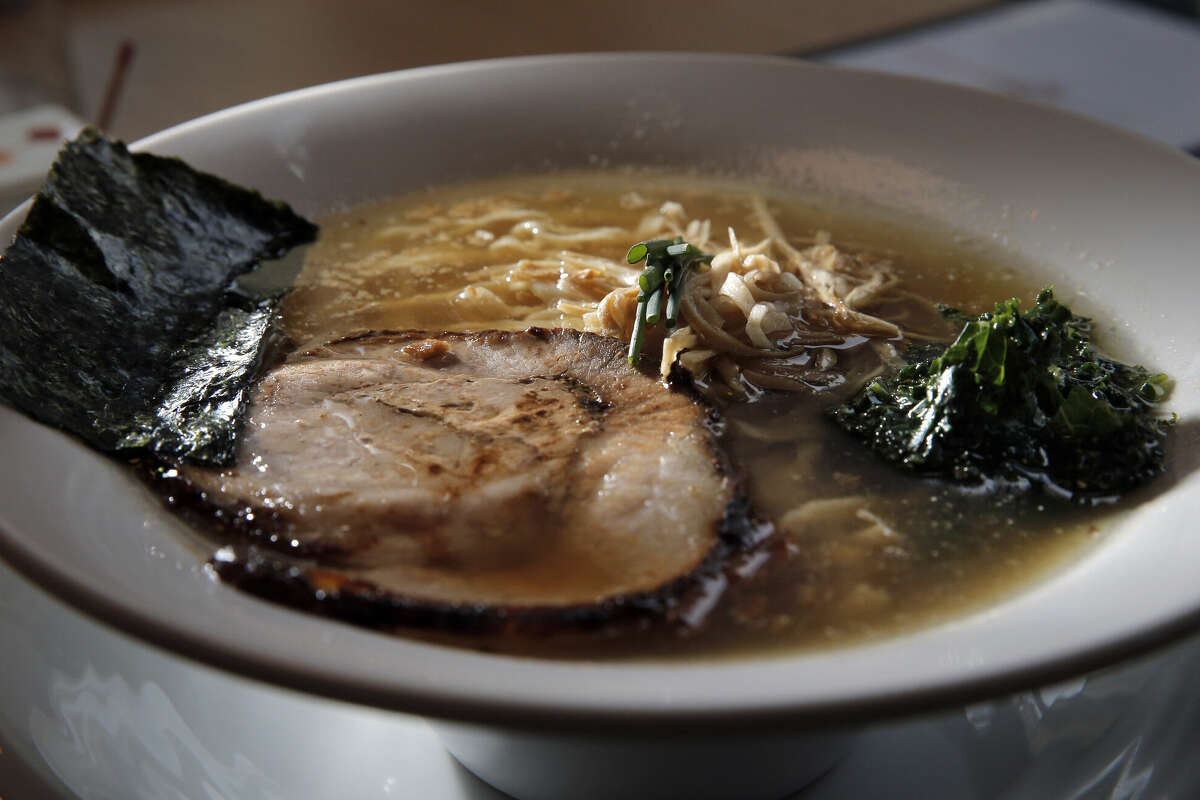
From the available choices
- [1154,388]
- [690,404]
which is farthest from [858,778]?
[1154,388]

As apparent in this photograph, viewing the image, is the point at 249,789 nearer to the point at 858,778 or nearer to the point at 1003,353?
the point at 858,778

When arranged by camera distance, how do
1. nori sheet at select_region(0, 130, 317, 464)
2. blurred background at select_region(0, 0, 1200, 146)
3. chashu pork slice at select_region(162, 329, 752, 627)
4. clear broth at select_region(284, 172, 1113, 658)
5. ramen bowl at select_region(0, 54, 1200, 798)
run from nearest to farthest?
ramen bowl at select_region(0, 54, 1200, 798), chashu pork slice at select_region(162, 329, 752, 627), clear broth at select_region(284, 172, 1113, 658), nori sheet at select_region(0, 130, 317, 464), blurred background at select_region(0, 0, 1200, 146)

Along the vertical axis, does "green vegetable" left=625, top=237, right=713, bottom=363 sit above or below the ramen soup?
above

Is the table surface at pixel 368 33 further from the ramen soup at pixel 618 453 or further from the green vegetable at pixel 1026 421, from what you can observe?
the green vegetable at pixel 1026 421

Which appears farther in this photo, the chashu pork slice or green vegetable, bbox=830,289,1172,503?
green vegetable, bbox=830,289,1172,503

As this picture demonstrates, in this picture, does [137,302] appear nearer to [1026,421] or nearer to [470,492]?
[470,492]

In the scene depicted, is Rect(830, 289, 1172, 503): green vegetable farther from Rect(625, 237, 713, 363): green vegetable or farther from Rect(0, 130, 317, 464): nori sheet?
Rect(0, 130, 317, 464): nori sheet

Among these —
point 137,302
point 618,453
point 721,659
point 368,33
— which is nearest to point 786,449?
point 618,453

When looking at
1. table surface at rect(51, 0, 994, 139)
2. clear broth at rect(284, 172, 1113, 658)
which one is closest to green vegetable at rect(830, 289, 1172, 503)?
clear broth at rect(284, 172, 1113, 658)

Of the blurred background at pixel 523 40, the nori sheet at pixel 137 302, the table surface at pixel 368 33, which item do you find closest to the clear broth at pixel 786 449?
the nori sheet at pixel 137 302
